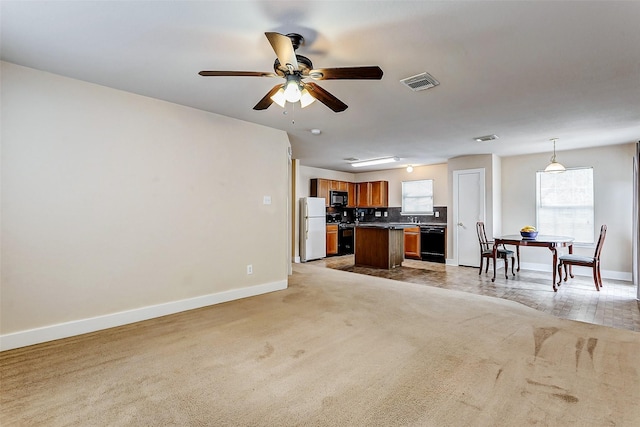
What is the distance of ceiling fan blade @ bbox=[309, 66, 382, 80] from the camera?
1986 millimetres

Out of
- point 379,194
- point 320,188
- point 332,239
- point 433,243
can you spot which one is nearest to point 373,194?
point 379,194

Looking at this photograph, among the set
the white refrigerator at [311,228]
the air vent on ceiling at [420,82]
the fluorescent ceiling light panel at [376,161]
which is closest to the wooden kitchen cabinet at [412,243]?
the fluorescent ceiling light panel at [376,161]

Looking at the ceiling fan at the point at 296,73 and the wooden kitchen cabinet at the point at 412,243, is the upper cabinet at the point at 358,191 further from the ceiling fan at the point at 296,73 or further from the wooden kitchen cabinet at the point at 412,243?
the ceiling fan at the point at 296,73

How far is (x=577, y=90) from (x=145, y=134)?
442cm

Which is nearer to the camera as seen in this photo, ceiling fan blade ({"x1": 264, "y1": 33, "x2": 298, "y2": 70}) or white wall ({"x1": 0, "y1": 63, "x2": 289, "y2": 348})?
ceiling fan blade ({"x1": 264, "y1": 33, "x2": 298, "y2": 70})

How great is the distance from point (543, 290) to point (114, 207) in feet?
18.9

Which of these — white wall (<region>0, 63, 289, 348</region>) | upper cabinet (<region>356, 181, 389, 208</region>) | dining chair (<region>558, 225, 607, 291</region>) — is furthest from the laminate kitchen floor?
white wall (<region>0, 63, 289, 348</region>)

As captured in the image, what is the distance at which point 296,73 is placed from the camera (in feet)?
7.22

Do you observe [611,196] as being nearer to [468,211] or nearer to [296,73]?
[468,211]

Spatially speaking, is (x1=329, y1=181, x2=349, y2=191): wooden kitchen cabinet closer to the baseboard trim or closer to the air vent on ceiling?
the baseboard trim

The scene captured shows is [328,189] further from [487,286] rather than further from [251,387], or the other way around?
[251,387]

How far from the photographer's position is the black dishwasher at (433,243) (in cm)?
733

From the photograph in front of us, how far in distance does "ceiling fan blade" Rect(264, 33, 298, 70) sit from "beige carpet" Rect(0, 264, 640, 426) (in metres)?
2.09

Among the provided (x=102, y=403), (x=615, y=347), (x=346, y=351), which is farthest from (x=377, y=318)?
(x=102, y=403)
